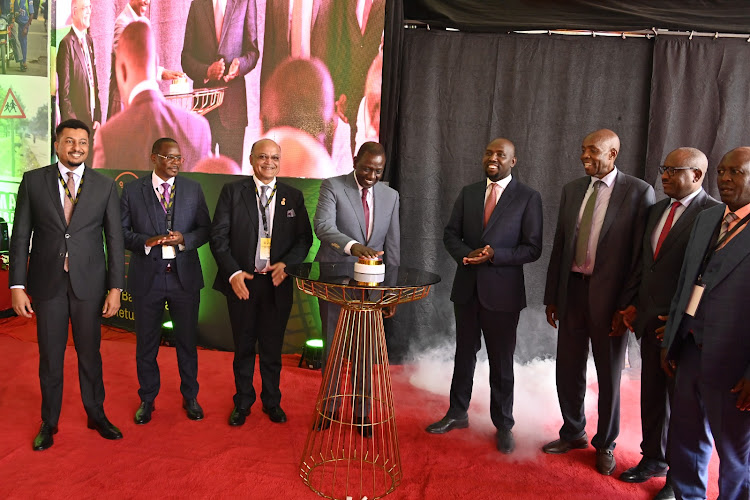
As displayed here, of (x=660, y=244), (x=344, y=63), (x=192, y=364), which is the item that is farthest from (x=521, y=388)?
(x=344, y=63)

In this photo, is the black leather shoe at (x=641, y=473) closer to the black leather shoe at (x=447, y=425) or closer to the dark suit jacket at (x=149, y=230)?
the black leather shoe at (x=447, y=425)

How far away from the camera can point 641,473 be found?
335 cm

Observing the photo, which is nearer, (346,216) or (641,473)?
(641,473)

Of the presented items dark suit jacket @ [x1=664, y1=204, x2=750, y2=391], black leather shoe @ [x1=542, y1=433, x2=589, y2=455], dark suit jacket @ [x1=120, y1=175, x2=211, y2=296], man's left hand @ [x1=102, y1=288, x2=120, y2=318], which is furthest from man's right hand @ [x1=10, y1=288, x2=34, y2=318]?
dark suit jacket @ [x1=664, y1=204, x2=750, y2=391]

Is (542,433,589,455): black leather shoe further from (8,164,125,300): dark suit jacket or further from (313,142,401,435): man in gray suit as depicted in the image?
(8,164,125,300): dark suit jacket

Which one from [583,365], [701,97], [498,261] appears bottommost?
[583,365]

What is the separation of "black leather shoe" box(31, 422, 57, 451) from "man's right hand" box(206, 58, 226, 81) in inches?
138

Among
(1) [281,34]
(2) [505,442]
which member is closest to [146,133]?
(1) [281,34]

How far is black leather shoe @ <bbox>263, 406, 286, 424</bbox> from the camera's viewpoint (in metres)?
3.97

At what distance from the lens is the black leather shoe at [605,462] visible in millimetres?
3430

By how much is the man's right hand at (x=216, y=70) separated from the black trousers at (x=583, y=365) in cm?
390

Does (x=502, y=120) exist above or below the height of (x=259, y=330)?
above

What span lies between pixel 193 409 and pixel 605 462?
8.95 feet

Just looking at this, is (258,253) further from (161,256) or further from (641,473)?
(641,473)
